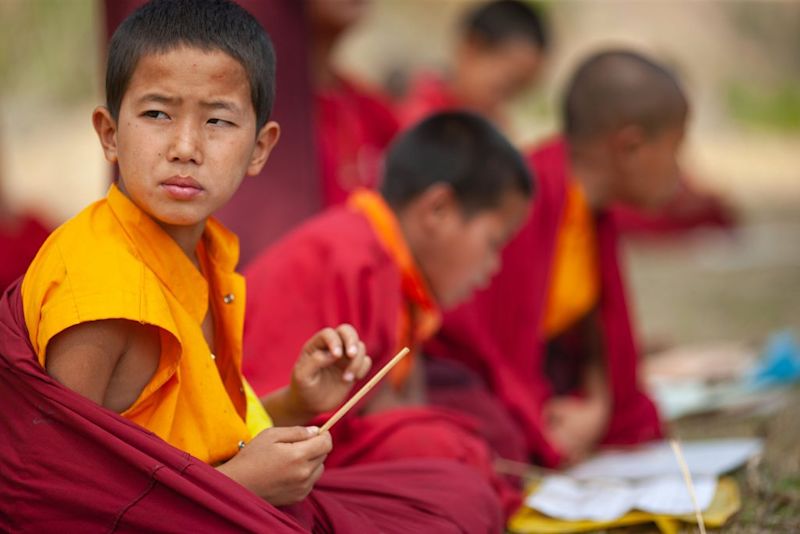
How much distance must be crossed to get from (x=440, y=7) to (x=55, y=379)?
14.5 meters

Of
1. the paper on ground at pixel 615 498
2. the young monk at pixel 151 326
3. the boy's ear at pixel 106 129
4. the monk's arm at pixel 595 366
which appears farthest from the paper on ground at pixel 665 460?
the boy's ear at pixel 106 129

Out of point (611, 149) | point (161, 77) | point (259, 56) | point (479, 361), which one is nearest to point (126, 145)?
point (161, 77)

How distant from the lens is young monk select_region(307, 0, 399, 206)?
170 inches

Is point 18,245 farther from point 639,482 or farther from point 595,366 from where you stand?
point 639,482

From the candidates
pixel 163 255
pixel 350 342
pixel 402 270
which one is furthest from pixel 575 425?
pixel 163 255

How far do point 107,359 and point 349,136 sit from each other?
2.92 m

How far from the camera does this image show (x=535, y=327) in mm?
3627

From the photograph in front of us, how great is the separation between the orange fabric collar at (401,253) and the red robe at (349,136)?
113cm

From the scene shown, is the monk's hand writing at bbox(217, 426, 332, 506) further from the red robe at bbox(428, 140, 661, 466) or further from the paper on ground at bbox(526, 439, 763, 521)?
the red robe at bbox(428, 140, 661, 466)

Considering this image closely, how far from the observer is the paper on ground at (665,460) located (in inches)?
121

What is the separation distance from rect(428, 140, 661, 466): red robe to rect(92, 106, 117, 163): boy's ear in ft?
5.71

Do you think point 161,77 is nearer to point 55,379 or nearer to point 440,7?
point 55,379

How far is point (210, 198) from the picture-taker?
1.88 meters

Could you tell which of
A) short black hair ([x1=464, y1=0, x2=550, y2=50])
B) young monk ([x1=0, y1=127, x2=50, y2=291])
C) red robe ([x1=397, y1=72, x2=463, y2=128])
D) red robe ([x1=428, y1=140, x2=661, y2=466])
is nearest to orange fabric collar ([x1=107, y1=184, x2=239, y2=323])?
red robe ([x1=428, y1=140, x2=661, y2=466])
